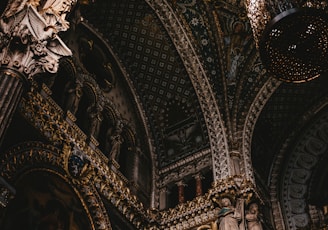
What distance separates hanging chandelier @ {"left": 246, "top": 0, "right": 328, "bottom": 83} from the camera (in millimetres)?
5570

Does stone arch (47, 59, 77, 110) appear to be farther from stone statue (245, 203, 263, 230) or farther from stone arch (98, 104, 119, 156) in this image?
stone statue (245, 203, 263, 230)

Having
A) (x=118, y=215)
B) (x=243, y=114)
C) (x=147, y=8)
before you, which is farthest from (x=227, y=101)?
(x=118, y=215)

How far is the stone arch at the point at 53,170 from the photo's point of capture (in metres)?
6.27

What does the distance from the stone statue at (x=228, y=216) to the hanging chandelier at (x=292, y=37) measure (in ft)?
10.6

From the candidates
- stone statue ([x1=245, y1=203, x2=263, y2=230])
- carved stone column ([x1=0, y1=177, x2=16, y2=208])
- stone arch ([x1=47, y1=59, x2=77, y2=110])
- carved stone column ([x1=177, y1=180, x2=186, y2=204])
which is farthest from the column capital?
carved stone column ([x1=177, y1=180, x2=186, y2=204])

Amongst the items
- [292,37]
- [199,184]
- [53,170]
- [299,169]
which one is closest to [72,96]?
[53,170]

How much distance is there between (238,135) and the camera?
1033 centimetres

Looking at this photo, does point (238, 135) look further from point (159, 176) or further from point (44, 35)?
point (44, 35)

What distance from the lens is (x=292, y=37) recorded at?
5.75 m

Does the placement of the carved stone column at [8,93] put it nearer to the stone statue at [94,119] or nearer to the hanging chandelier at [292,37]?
the hanging chandelier at [292,37]

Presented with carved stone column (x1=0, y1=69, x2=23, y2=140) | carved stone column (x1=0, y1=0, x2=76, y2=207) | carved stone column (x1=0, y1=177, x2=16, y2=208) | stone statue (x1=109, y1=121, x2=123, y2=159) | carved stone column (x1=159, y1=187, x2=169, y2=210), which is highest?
stone statue (x1=109, y1=121, x2=123, y2=159)

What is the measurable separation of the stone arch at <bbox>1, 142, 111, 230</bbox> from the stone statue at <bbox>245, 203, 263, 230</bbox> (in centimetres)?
266

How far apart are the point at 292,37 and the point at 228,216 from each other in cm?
397

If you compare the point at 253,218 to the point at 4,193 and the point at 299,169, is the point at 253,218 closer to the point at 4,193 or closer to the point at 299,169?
the point at 299,169
